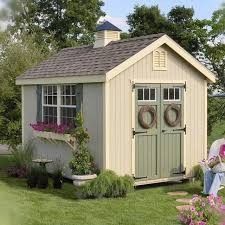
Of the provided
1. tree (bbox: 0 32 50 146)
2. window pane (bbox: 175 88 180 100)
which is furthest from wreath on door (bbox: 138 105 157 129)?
tree (bbox: 0 32 50 146)

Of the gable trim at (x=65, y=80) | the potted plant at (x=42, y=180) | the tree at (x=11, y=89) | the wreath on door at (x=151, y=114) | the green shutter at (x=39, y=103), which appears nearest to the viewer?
the gable trim at (x=65, y=80)

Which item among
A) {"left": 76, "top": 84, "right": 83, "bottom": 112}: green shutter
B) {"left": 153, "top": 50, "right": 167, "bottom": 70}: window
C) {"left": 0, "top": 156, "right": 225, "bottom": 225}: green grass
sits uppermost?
{"left": 153, "top": 50, "right": 167, "bottom": 70}: window

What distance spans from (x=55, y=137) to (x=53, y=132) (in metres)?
0.20

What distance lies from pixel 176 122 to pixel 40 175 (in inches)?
121

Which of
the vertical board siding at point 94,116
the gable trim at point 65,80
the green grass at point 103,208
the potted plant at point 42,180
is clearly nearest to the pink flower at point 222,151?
the green grass at point 103,208

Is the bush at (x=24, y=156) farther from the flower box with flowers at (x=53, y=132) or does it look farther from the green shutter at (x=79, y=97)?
the green shutter at (x=79, y=97)

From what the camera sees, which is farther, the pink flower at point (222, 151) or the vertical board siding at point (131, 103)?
the vertical board siding at point (131, 103)

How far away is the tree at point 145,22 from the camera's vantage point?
24.5 meters

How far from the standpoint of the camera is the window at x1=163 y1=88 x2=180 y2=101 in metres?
10.3

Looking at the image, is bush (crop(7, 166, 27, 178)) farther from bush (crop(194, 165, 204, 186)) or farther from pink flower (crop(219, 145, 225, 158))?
pink flower (crop(219, 145, 225, 158))

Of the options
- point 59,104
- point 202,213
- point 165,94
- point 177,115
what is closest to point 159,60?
point 165,94

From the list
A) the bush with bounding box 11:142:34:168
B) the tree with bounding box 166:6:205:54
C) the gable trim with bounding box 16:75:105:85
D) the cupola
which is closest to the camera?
the gable trim with bounding box 16:75:105:85

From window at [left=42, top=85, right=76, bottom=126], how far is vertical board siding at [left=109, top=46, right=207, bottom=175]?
127cm

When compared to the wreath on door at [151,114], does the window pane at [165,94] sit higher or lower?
higher
